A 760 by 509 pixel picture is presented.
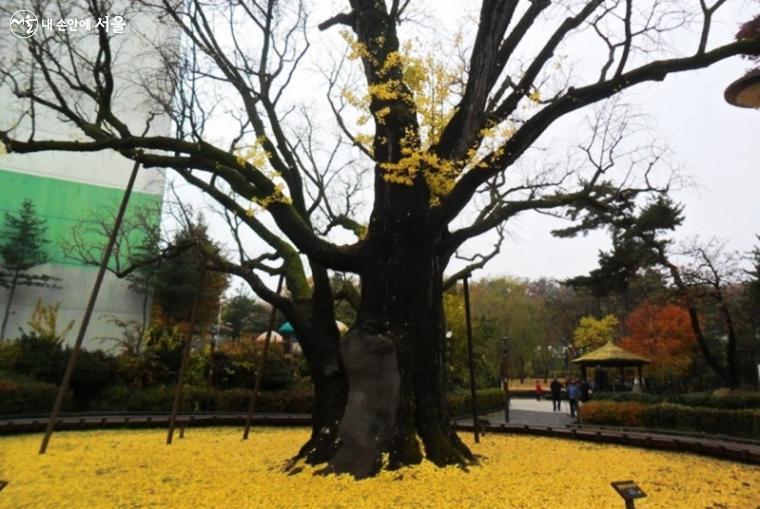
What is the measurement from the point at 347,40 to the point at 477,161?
9.13 feet

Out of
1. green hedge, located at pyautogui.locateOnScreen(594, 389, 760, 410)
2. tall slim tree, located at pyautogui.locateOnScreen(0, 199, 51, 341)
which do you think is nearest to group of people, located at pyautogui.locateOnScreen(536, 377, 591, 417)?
green hedge, located at pyautogui.locateOnScreen(594, 389, 760, 410)

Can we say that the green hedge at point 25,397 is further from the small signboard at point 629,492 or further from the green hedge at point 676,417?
the green hedge at point 676,417

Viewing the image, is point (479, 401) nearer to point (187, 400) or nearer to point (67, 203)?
point (187, 400)

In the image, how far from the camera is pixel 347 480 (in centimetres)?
567

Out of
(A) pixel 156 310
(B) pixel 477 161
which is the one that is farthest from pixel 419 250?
(A) pixel 156 310

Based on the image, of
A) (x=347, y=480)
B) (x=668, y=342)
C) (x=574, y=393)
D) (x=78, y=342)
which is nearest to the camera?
(x=347, y=480)

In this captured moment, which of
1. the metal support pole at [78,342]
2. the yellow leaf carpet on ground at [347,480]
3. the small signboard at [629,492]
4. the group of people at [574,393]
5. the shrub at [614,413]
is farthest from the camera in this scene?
the group of people at [574,393]

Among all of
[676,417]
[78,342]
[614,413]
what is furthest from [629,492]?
[614,413]

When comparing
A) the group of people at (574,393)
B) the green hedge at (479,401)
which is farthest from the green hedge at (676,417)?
the green hedge at (479,401)

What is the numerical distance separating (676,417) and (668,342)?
14.1 m

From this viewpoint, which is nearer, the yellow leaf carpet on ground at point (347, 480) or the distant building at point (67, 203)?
the yellow leaf carpet on ground at point (347, 480)

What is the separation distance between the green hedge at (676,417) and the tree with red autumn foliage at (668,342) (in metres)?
12.8

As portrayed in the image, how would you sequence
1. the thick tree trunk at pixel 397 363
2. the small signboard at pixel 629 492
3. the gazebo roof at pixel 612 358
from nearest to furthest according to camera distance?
the small signboard at pixel 629 492
the thick tree trunk at pixel 397 363
the gazebo roof at pixel 612 358

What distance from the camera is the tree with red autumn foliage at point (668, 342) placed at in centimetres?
2512
